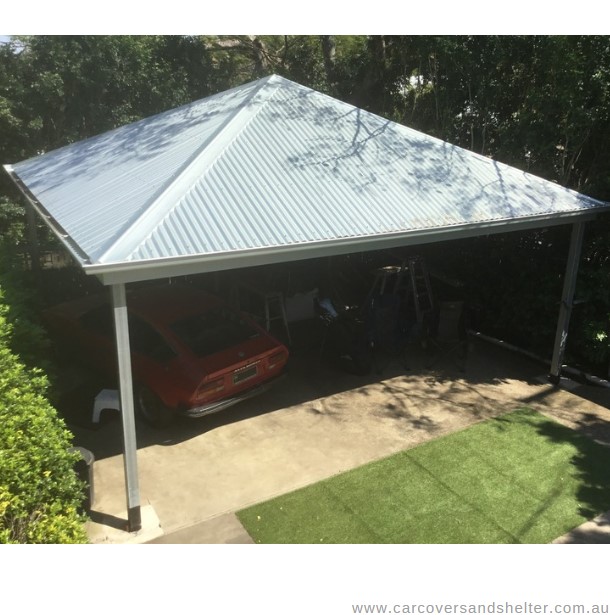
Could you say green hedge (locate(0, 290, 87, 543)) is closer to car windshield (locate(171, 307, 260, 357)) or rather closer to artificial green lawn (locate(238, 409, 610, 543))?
artificial green lawn (locate(238, 409, 610, 543))

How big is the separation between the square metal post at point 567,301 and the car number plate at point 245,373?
4900 millimetres

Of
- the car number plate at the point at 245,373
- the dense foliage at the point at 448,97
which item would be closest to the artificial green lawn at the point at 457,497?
the car number plate at the point at 245,373

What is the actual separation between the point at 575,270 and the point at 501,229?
6.86ft

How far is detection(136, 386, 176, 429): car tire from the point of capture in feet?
24.6

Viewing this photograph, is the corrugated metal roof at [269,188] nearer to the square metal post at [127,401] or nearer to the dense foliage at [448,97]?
the square metal post at [127,401]

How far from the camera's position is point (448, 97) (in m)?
14.2

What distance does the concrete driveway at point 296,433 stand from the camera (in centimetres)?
595

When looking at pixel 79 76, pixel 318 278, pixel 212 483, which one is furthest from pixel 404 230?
pixel 79 76

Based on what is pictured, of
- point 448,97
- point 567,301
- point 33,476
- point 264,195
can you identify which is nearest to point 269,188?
point 264,195

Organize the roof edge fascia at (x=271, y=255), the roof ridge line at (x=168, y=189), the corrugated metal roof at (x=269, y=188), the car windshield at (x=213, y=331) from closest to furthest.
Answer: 1. the roof edge fascia at (x=271, y=255)
2. the roof ridge line at (x=168, y=189)
3. the corrugated metal roof at (x=269, y=188)
4. the car windshield at (x=213, y=331)

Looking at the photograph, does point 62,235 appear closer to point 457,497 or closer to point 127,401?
point 127,401

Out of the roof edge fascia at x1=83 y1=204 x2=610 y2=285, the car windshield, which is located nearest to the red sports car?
the car windshield

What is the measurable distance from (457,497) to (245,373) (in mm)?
3164

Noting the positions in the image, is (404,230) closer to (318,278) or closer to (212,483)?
(212,483)
